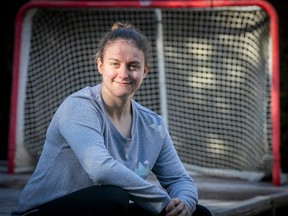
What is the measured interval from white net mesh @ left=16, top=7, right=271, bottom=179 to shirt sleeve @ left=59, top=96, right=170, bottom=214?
11.7ft

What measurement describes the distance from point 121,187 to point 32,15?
3.96m

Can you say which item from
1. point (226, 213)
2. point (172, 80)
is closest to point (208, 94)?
point (172, 80)

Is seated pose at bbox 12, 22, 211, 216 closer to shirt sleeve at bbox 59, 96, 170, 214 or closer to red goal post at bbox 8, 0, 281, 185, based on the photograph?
shirt sleeve at bbox 59, 96, 170, 214

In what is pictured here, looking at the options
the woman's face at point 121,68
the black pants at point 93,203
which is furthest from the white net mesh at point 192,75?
the black pants at point 93,203

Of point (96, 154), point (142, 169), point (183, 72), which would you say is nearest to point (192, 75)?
point (183, 72)

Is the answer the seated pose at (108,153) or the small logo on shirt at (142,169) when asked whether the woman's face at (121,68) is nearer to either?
the seated pose at (108,153)

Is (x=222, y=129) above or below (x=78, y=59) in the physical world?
below

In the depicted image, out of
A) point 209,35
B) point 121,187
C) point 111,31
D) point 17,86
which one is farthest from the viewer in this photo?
point 209,35

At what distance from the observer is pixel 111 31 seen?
286 centimetres

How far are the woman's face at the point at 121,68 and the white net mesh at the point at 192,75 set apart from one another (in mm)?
3531

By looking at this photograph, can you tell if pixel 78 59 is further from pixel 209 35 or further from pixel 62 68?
pixel 209 35

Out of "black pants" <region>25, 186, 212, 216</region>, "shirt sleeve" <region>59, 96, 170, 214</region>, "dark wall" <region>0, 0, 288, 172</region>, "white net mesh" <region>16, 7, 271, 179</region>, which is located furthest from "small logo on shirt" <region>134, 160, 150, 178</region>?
"dark wall" <region>0, 0, 288, 172</region>

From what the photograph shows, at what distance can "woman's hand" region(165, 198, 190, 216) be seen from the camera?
8.92ft

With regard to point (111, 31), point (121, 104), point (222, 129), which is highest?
point (111, 31)
